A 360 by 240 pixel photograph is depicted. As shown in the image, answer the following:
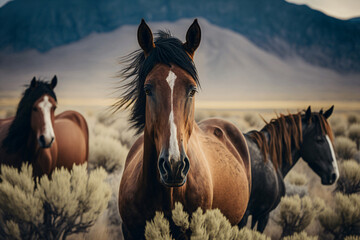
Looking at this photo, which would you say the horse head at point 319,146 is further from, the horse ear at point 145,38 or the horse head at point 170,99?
the horse ear at point 145,38

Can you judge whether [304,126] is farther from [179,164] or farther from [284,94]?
[284,94]

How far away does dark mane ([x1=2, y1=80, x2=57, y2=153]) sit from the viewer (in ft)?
12.1

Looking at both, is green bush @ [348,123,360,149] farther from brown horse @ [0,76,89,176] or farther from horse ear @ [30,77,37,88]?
horse ear @ [30,77,37,88]

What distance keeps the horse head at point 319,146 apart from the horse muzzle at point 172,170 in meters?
3.08

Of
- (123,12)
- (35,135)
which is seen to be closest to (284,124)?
(35,135)

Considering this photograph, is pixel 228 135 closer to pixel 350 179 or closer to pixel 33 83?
pixel 33 83

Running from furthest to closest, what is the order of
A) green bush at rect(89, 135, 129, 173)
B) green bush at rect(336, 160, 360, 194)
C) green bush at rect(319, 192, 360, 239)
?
green bush at rect(89, 135, 129, 173), green bush at rect(336, 160, 360, 194), green bush at rect(319, 192, 360, 239)

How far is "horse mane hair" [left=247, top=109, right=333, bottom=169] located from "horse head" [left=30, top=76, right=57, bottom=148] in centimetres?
305

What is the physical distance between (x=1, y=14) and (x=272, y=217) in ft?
396

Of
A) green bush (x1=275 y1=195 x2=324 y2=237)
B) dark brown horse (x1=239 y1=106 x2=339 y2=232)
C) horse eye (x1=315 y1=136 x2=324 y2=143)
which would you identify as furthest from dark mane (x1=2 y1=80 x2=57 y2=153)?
horse eye (x1=315 y1=136 x2=324 y2=143)

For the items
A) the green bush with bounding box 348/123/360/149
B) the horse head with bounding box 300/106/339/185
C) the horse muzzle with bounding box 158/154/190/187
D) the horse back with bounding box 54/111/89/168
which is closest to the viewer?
the horse muzzle with bounding box 158/154/190/187

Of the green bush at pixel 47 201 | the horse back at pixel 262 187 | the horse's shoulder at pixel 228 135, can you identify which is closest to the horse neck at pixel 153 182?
the horse's shoulder at pixel 228 135

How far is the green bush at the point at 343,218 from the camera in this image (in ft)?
11.5

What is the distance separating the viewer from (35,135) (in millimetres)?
3668
